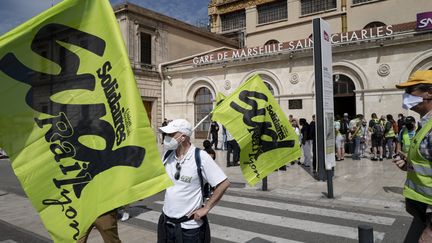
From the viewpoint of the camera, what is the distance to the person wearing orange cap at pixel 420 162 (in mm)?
2516

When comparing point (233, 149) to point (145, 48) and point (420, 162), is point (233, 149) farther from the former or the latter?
point (145, 48)

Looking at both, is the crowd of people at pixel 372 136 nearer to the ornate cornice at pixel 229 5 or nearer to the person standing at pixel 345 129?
the person standing at pixel 345 129

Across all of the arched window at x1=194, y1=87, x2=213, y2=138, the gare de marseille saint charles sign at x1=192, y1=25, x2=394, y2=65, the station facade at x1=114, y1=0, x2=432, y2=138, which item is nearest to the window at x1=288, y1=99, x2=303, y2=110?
the station facade at x1=114, y1=0, x2=432, y2=138

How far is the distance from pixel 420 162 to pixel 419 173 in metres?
0.09

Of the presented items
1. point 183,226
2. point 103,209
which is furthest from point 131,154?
point 183,226

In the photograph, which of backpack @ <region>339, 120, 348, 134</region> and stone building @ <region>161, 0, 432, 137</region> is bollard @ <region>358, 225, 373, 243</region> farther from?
stone building @ <region>161, 0, 432, 137</region>

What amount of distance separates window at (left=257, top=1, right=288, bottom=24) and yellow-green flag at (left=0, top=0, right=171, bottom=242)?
32.3 m

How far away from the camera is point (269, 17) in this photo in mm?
34531

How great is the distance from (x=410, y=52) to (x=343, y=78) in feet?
11.6

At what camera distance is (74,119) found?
→ 2.85m

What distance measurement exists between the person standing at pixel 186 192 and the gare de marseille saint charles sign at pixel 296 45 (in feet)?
58.2

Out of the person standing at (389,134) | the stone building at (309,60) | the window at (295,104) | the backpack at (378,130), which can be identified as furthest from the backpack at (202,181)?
the window at (295,104)

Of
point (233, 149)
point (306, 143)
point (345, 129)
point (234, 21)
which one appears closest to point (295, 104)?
point (345, 129)

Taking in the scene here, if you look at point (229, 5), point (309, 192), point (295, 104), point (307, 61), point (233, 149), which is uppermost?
point (229, 5)
